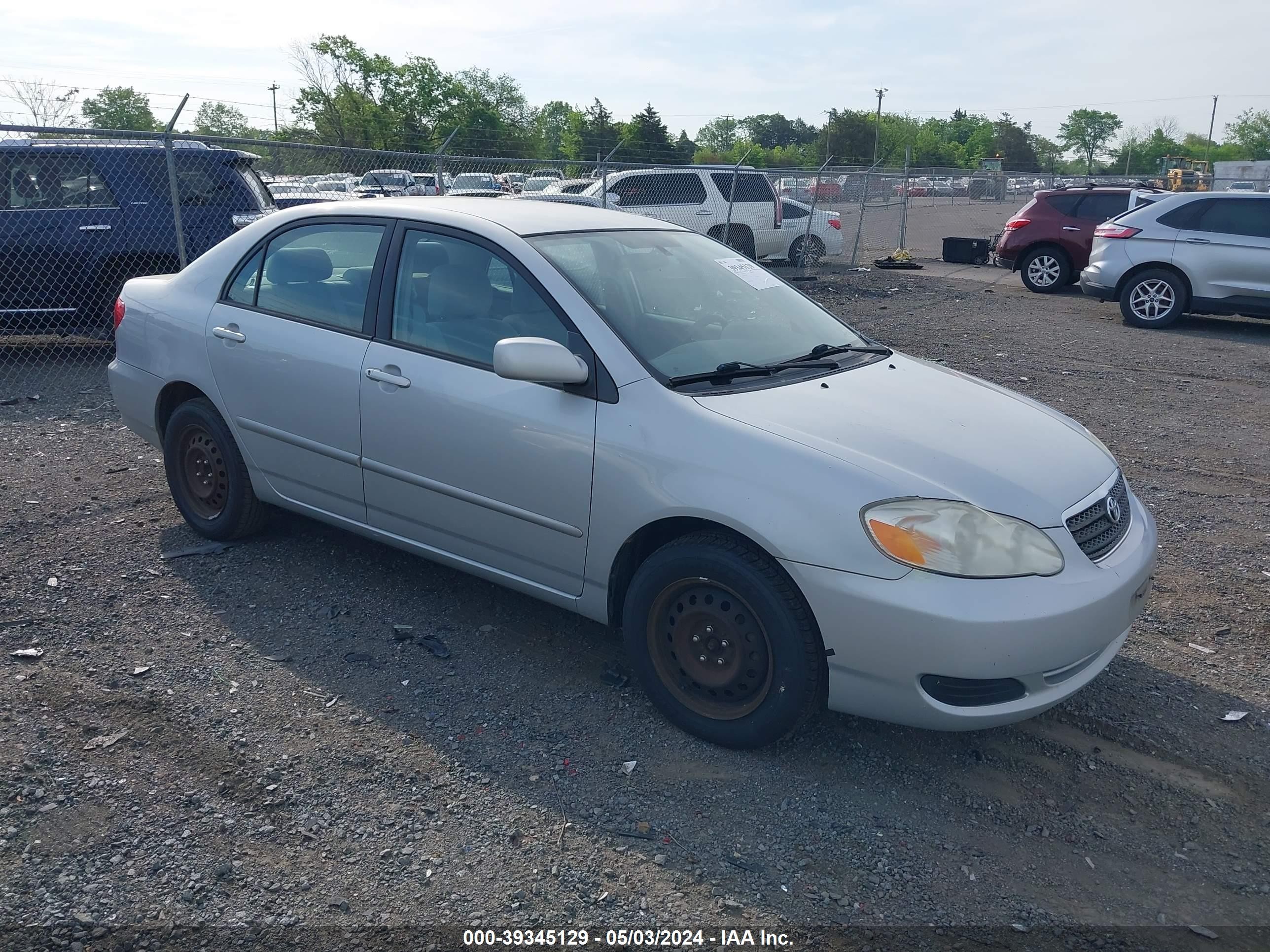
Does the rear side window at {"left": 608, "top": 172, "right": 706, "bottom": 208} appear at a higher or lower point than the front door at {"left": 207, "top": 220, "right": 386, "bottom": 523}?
higher

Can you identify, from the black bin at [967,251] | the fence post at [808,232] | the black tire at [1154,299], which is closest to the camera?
the black tire at [1154,299]

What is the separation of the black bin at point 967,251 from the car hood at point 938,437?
19.4 metres

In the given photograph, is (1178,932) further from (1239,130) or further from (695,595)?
(1239,130)

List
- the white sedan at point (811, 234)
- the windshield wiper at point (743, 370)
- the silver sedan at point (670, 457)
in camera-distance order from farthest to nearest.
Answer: the white sedan at point (811, 234)
the windshield wiper at point (743, 370)
the silver sedan at point (670, 457)

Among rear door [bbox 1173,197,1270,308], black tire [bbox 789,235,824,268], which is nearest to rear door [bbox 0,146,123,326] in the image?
rear door [bbox 1173,197,1270,308]

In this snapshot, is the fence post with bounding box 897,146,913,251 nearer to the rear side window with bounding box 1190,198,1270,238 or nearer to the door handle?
the rear side window with bounding box 1190,198,1270,238

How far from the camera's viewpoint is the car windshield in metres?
3.76

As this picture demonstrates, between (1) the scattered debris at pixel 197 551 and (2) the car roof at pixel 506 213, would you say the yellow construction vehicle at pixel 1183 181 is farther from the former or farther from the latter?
(1) the scattered debris at pixel 197 551

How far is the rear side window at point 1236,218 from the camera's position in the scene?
12.1 metres

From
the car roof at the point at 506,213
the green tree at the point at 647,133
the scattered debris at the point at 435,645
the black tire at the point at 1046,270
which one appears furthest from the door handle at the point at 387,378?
the green tree at the point at 647,133

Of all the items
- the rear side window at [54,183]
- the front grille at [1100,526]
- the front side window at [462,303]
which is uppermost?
the rear side window at [54,183]

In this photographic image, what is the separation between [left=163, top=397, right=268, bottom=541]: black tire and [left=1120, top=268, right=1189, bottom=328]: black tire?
1165 centimetres

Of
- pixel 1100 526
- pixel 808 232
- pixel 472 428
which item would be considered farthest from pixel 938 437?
pixel 808 232

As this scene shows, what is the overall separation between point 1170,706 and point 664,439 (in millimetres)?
2143
